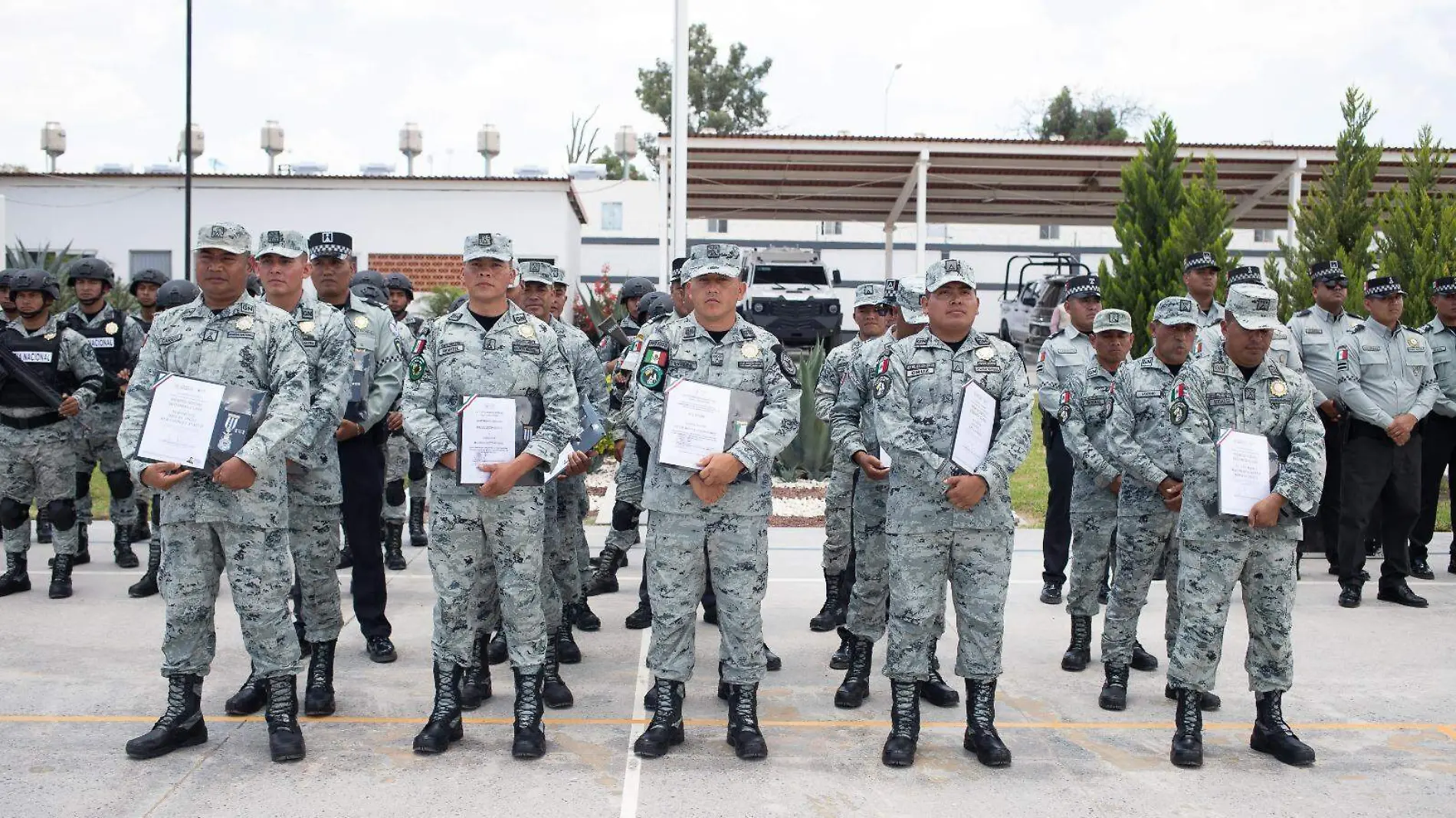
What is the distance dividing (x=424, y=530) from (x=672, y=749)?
17.8 ft

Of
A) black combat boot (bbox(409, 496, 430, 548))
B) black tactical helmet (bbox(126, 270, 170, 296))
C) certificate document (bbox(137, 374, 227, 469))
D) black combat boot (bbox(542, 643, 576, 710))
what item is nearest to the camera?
certificate document (bbox(137, 374, 227, 469))

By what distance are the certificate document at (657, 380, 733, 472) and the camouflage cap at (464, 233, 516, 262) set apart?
904mm

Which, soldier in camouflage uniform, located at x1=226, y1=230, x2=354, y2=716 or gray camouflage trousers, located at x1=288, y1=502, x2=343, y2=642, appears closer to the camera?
soldier in camouflage uniform, located at x1=226, y1=230, x2=354, y2=716

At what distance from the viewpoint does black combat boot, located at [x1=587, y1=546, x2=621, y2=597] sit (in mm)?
7418

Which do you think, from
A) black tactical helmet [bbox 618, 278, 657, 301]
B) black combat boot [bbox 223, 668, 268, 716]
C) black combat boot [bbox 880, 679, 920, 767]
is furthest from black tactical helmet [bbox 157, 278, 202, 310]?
black combat boot [bbox 880, 679, 920, 767]

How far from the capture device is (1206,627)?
A: 15.1 feet

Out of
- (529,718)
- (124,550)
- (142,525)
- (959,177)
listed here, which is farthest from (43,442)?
(959,177)

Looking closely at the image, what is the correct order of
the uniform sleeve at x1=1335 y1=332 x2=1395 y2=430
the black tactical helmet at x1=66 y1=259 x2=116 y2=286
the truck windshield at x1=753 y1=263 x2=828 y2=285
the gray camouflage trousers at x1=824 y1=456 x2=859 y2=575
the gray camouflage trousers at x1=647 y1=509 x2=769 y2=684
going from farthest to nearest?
the truck windshield at x1=753 y1=263 x2=828 y2=285, the black tactical helmet at x1=66 y1=259 x2=116 y2=286, the uniform sleeve at x1=1335 y1=332 x2=1395 y2=430, the gray camouflage trousers at x1=824 y1=456 x2=859 y2=575, the gray camouflage trousers at x1=647 y1=509 x2=769 y2=684

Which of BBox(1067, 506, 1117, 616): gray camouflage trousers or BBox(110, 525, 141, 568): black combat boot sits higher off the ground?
BBox(1067, 506, 1117, 616): gray camouflage trousers

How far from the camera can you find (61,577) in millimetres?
7164

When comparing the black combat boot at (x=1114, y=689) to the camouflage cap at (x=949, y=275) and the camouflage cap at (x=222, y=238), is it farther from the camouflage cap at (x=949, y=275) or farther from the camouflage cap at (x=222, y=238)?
the camouflage cap at (x=222, y=238)

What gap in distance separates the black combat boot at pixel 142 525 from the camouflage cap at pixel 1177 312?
280 inches

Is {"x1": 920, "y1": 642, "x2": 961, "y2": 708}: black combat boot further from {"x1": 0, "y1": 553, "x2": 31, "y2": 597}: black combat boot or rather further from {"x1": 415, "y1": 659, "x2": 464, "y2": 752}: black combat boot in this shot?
{"x1": 0, "y1": 553, "x2": 31, "y2": 597}: black combat boot

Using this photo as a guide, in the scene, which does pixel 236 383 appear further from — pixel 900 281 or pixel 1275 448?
pixel 1275 448
